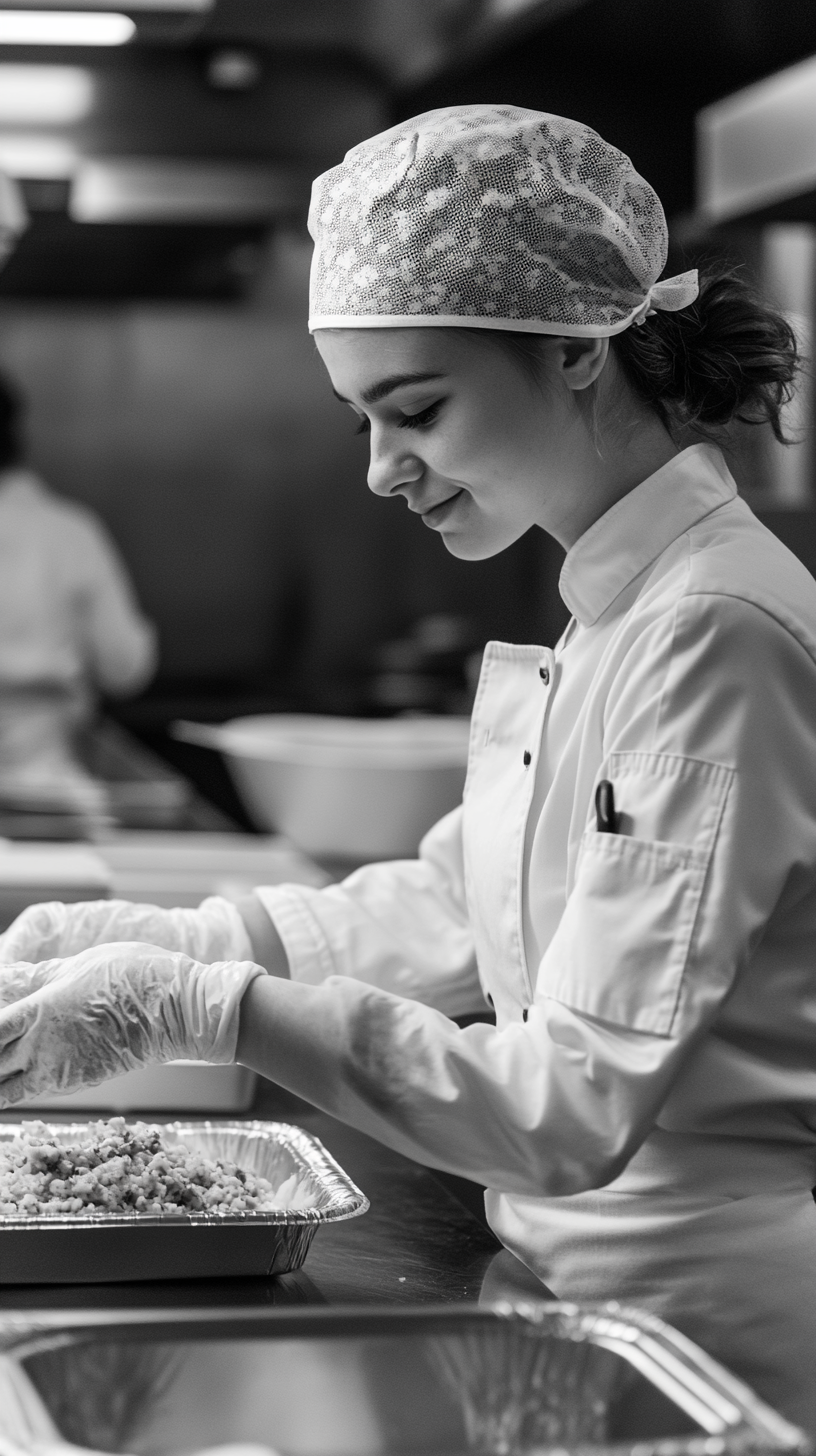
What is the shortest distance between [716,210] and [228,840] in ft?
4.54

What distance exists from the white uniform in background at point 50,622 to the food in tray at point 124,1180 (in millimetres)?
3316

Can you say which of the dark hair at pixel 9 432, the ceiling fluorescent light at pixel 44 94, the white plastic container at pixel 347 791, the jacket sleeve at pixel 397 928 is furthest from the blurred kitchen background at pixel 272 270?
the jacket sleeve at pixel 397 928

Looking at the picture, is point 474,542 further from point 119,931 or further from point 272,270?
point 272,270

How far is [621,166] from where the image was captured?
119 centimetres

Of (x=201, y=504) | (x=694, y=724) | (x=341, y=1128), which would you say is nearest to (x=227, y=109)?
(x=201, y=504)

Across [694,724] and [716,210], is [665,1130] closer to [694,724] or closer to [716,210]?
[694,724]

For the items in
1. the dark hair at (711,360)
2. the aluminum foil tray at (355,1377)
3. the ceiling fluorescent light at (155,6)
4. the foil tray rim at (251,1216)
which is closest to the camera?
the aluminum foil tray at (355,1377)

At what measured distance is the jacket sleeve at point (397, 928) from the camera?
1.43 m

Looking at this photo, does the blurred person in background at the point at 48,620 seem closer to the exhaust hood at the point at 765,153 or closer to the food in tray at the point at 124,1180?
the exhaust hood at the point at 765,153

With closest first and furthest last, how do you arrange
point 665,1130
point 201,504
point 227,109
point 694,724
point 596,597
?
point 694,724 < point 665,1130 < point 596,597 < point 227,109 < point 201,504

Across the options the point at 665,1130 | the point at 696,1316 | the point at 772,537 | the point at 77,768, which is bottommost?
the point at 77,768

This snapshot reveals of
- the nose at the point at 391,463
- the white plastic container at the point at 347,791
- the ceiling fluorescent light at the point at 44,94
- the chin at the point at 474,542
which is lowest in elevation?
the white plastic container at the point at 347,791

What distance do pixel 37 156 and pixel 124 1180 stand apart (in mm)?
4032

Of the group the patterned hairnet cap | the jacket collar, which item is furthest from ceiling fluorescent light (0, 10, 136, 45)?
the jacket collar
